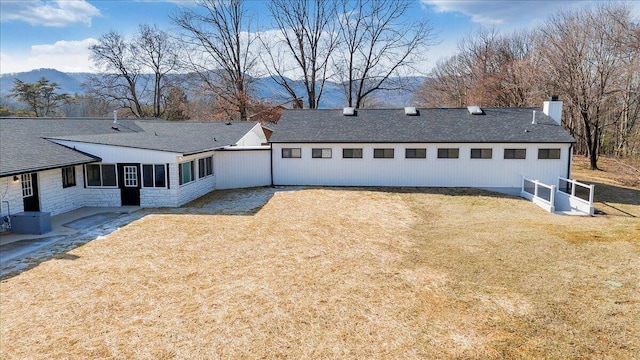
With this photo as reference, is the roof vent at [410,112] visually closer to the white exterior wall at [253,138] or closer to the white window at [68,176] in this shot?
the white exterior wall at [253,138]

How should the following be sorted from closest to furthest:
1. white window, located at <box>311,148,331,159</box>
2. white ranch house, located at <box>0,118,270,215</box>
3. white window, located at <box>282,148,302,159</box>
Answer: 1. white ranch house, located at <box>0,118,270,215</box>
2. white window, located at <box>311,148,331,159</box>
3. white window, located at <box>282,148,302,159</box>

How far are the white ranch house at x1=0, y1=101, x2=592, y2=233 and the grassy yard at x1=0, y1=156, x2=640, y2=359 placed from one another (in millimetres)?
2958

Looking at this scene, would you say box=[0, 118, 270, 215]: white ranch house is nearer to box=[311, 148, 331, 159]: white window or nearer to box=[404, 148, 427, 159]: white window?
box=[311, 148, 331, 159]: white window

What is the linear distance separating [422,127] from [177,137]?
1225cm

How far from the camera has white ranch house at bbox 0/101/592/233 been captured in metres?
Result: 14.5

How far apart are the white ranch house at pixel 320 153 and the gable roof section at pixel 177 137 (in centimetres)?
8

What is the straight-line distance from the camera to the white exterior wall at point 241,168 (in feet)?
62.0

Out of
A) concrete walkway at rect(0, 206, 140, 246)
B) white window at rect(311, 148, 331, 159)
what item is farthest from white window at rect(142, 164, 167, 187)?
white window at rect(311, 148, 331, 159)

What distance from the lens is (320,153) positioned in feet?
61.2

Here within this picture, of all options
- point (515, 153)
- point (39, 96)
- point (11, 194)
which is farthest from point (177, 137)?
point (39, 96)

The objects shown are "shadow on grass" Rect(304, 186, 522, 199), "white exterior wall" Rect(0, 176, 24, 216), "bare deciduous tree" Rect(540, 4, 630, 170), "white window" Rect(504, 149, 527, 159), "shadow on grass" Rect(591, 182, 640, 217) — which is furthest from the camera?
"bare deciduous tree" Rect(540, 4, 630, 170)

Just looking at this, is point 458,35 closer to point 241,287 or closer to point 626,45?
point 626,45

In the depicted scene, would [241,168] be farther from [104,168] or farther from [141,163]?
[104,168]

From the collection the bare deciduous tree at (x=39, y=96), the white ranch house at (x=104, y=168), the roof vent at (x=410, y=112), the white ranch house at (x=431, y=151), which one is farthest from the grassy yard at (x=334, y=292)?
the bare deciduous tree at (x=39, y=96)
